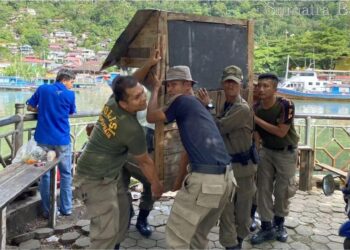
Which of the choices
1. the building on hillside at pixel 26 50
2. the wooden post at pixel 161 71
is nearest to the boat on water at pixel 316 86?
the wooden post at pixel 161 71

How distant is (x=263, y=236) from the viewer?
369 centimetres

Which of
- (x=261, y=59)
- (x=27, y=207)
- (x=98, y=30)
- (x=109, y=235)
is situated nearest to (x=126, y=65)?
(x=109, y=235)

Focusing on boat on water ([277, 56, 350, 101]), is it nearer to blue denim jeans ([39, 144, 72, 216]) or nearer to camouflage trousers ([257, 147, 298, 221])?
camouflage trousers ([257, 147, 298, 221])

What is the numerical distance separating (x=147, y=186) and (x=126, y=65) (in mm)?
1234

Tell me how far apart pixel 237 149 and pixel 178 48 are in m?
1.01

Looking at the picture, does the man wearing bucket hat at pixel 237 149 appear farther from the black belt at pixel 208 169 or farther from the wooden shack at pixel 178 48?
the black belt at pixel 208 169

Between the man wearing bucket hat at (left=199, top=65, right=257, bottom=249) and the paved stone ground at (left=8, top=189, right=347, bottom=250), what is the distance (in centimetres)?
46

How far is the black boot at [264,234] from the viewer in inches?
144

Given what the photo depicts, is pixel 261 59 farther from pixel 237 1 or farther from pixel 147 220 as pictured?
pixel 147 220

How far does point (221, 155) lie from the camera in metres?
2.48

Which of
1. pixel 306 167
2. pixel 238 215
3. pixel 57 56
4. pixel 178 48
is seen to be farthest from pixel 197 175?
pixel 57 56

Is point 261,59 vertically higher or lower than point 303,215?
higher

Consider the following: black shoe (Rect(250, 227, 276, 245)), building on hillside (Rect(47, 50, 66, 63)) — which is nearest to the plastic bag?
black shoe (Rect(250, 227, 276, 245))

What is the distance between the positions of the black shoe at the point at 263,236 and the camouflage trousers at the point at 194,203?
132 cm
